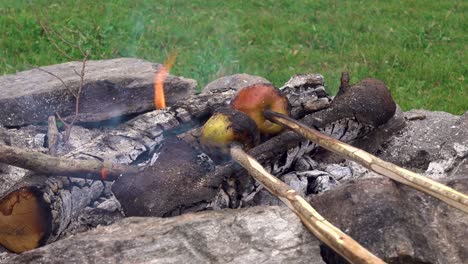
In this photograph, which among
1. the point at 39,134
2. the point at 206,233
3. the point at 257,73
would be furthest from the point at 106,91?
the point at 257,73

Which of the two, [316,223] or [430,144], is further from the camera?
[430,144]

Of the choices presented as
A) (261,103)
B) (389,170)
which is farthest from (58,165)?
(389,170)

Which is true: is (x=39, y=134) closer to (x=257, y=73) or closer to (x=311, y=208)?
(x=311, y=208)

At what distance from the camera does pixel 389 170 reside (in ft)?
8.22

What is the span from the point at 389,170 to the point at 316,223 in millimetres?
437

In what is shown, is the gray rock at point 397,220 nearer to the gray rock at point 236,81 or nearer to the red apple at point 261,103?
the red apple at point 261,103

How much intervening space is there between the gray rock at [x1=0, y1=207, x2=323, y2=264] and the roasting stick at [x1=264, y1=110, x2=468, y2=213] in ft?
1.34

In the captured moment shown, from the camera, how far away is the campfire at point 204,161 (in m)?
→ 2.68

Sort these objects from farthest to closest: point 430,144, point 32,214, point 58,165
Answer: point 430,144 → point 58,165 → point 32,214

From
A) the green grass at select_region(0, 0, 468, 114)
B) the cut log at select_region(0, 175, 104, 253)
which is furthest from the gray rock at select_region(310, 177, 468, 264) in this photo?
the green grass at select_region(0, 0, 468, 114)

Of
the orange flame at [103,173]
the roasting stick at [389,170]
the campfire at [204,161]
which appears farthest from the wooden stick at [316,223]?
the orange flame at [103,173]

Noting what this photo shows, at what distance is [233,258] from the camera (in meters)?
2.20

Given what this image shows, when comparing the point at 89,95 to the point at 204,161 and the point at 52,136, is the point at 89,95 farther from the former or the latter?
the point at 204,161

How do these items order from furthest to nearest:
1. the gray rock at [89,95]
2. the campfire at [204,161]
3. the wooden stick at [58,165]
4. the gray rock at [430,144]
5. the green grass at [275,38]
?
the green grass at [275,38]
the gray rock at [89,95]
the gray rock at [430,144]
the wooden stick at [58,165]
the campfire at [204,161]
